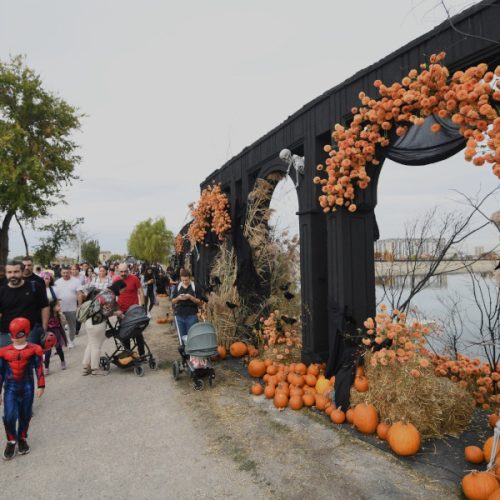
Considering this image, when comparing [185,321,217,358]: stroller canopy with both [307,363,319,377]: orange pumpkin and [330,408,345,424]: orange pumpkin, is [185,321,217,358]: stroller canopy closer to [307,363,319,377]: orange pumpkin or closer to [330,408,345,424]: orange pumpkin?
[307,363,319,377]: orange pumpkin

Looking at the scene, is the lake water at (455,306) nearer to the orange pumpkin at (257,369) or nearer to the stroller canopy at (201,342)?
the orange pumpkin at (257,369)

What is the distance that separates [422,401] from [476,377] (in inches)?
58.5

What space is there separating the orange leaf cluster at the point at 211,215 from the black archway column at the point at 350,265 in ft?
13.0

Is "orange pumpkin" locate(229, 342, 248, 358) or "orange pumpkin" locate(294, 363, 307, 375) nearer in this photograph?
"orange pumpkin" locate(294, 363, 307, 375)

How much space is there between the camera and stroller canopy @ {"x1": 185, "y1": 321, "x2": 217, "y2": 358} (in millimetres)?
5277

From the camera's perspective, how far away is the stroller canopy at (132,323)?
6.10 metres

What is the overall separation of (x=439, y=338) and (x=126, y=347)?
5307 millimetres

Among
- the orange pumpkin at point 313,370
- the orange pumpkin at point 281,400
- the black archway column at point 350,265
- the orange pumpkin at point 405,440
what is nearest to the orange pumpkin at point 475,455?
the orange pumpkin at point 405,440

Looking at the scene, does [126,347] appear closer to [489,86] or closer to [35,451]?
[35,451]

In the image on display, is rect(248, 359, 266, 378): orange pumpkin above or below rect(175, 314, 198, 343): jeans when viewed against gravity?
below

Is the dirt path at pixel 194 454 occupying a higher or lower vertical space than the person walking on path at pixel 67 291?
lower

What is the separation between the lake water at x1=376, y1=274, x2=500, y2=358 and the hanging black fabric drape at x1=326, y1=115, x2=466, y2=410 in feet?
5.21

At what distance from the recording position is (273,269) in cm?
754

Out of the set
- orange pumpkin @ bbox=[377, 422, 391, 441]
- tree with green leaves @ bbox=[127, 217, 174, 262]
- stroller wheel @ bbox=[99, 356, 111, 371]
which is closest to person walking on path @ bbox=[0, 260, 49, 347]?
stroller wheel @ bbox=[99, 356, 111, 371]
